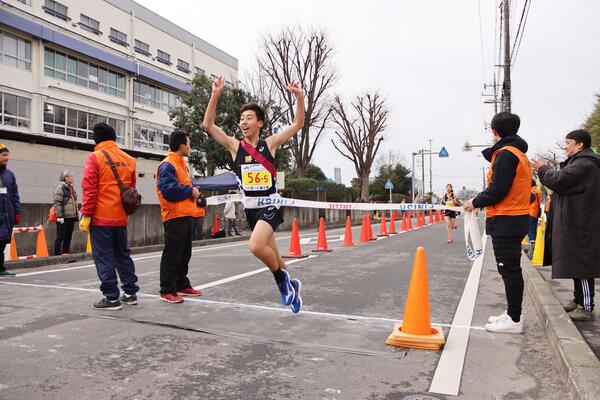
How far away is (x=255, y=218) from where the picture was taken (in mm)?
4609

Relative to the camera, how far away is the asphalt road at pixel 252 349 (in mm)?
2920

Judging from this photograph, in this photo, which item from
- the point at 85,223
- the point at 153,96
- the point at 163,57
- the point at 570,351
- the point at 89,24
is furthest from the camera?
the point at 163,57

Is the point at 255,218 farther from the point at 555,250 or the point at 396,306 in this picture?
the point at 555,250

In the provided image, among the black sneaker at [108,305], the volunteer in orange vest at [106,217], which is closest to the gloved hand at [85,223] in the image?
the volunteer in orange vest at [106,217]

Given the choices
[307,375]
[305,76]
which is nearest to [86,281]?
[307,375]

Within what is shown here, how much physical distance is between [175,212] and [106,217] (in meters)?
0.76

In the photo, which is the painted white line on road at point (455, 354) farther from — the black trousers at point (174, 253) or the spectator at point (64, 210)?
the spectator at point (64, 210)

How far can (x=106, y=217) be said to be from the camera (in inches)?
195

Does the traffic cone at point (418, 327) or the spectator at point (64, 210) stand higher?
the spectator at point (64, 210)

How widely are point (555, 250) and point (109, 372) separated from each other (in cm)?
390

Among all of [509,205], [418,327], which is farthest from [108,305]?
[509,205]

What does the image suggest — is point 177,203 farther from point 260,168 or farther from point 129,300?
point 260,168

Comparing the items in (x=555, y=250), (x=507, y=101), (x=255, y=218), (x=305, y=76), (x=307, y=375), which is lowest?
(x=307, y=375)

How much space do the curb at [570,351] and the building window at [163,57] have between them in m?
37.8
